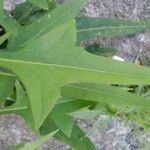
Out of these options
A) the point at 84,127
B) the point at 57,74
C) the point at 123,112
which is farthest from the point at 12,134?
the point at 57,74

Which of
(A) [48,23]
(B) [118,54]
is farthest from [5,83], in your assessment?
(B) [118,54]

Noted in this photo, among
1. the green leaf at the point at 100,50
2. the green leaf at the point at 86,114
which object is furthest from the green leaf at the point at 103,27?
the green leaf at the point at 86,114

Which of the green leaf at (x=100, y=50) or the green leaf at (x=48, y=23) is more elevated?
the green leaf at (x=48, y=23)

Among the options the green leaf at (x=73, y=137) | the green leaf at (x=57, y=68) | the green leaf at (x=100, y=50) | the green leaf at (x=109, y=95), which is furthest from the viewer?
the green leaf at (x=100, y=50)

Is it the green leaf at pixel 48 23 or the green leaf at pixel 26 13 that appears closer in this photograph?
the green leaf at pixel 48 23

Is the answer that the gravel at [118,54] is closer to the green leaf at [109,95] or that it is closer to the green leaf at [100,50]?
the green leaf at [100,50]

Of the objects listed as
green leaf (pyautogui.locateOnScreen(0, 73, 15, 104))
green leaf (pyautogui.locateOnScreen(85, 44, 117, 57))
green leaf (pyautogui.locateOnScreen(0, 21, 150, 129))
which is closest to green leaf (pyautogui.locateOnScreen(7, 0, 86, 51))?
green leaf (pyautogui.locateOnScreen(0, 73, 15, 104))

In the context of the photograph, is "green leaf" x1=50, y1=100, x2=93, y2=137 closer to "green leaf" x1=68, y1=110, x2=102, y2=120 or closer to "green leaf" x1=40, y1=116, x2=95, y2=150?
"green leaf" x1=40, y1=116, x2=95, y2=150
